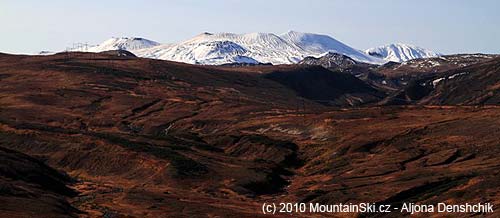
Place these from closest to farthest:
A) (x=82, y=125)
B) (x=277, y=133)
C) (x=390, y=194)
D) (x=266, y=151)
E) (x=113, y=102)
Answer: (x=390, y=194) < (x=266, y=151) < (x=277, y=133) < (x=82, y=125) < (x=113, y=102)

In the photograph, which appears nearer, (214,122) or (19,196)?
(19,196)

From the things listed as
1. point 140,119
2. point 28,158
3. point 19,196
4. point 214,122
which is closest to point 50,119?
point 140,119

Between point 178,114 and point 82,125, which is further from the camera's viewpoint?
point 178,114

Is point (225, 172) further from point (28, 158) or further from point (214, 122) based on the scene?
point (214, 122)

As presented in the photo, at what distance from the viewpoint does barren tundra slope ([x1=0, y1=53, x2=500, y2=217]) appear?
264 feet

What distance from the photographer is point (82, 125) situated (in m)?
154

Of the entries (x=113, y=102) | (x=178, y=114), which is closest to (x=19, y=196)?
(x=178, y=114)

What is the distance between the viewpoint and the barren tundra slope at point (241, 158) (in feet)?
264

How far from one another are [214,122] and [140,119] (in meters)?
19.2

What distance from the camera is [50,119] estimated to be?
516 ft

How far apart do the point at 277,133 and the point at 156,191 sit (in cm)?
4927

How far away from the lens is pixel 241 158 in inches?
4798

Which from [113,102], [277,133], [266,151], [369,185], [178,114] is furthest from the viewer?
[113,102]

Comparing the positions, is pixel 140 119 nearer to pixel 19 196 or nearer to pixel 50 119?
pixel 50 119
